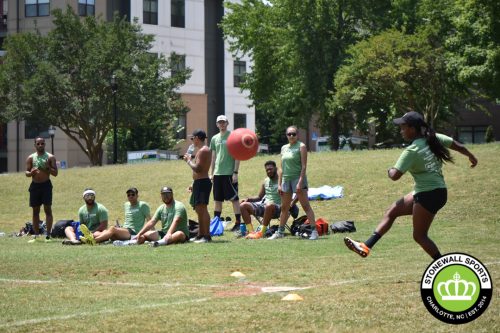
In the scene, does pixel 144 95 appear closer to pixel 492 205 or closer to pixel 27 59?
pixel 27 59

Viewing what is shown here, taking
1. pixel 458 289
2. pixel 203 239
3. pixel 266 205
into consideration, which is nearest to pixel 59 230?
pixel 203 239

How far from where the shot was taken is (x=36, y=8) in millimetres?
70750

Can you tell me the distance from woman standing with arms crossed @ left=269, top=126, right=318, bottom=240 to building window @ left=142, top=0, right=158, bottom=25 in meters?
58.9

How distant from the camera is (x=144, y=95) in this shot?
56.5m

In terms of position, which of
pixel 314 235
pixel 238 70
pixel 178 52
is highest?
pixel 178 52

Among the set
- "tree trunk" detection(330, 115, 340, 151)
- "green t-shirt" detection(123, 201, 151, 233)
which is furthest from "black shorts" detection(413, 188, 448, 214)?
"tree trunk" detection(330, 115, 340, 151)

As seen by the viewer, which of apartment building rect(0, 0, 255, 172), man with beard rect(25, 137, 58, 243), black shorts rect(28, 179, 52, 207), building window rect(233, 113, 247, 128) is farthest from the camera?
building window rect(233, 113, 247, 128)

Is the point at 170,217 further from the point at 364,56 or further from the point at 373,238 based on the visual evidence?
the point at 364,56

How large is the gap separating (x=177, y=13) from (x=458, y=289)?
71429 millimetres

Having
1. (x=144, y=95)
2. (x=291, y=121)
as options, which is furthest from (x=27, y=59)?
(x=291, y=121)

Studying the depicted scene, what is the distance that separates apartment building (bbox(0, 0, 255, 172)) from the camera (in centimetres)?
7094

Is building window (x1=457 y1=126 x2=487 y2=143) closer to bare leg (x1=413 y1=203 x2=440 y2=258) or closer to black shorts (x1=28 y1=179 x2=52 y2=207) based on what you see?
black shorts (x1=28 y1=179 x2=52 y2=207)

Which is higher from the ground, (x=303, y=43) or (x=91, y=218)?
(x=303, y=43)

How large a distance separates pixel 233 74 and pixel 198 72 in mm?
4051
